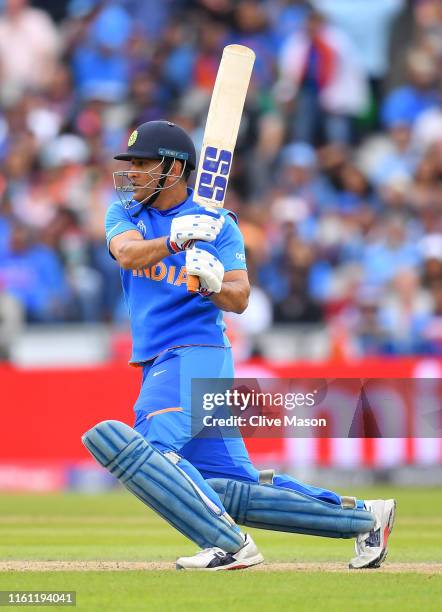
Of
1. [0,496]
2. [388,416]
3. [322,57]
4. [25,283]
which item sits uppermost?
[322,57]

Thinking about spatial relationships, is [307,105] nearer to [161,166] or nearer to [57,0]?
[57,0]

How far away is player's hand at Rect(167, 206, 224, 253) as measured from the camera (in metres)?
5.66

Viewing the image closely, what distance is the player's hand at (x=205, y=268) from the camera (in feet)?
18.6

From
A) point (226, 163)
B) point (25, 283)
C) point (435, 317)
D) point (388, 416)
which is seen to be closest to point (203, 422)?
point (226, 163)

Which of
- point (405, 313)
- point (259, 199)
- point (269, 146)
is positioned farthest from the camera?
point (269, 146)

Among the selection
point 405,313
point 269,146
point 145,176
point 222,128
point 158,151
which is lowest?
point 405,313

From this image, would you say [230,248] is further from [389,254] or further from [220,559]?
[389,254]

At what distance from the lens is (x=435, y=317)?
503 inches

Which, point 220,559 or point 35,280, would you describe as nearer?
point 220,559

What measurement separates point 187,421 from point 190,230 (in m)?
0.81

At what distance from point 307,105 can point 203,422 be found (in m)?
9.88

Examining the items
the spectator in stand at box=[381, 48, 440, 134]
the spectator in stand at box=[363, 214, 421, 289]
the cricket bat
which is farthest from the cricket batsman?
the spectator in stand at box=[381, 48, 440, 134]

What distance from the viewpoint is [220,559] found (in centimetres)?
581

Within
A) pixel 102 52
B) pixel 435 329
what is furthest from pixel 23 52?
pixel 435 329
